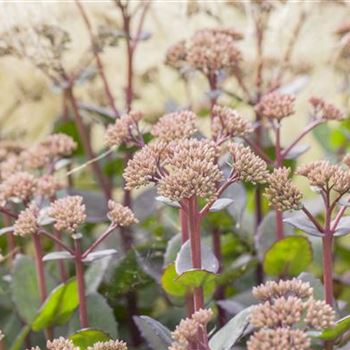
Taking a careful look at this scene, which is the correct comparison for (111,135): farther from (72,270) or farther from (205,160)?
(72,270)

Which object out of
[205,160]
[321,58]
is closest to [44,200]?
[205,160]

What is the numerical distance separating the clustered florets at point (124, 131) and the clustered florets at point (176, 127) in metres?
0.03

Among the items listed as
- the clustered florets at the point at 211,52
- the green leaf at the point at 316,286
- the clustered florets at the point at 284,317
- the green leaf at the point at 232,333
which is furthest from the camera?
the clustered florets at the point at 211,52

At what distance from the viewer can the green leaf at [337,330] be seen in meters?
0.58

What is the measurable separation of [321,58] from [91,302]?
83 cm

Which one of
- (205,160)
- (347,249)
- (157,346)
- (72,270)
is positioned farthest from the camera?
(347,249)

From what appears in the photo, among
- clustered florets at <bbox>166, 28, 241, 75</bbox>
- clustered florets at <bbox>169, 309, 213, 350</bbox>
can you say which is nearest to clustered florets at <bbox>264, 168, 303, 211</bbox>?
clustered florets at <bbox>169, 309, 213, 350</bbox>

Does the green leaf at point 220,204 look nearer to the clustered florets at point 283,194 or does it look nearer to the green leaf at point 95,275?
the clustered florets at point 283,194

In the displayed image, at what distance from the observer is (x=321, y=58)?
1466mm

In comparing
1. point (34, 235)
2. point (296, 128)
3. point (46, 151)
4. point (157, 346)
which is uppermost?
point (296, 128)

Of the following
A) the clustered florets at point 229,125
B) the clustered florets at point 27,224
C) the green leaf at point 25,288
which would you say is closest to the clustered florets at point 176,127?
the clustered florets at point 229,125

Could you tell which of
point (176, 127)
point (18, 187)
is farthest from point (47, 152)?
point (176, 127)

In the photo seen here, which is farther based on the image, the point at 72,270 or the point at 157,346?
the point at 72,270

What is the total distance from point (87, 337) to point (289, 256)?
0.74ft
